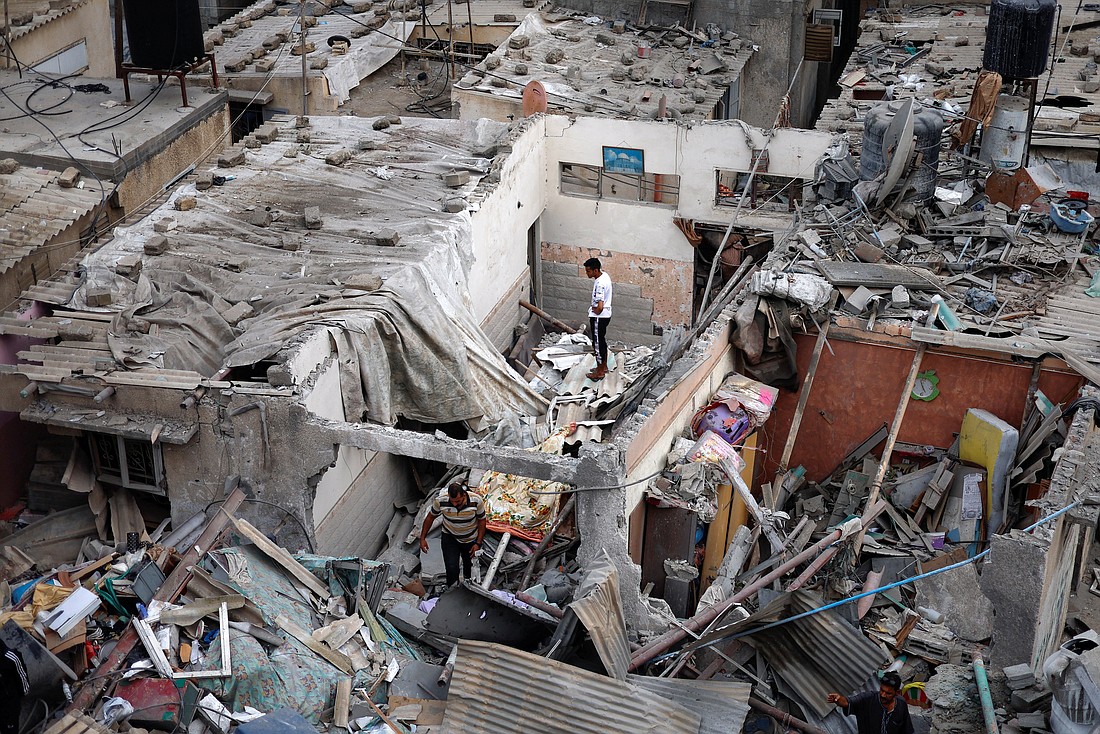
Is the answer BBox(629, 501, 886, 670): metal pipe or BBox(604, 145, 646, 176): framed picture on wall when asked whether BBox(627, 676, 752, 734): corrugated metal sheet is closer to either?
BBox(629, 501, 886, 670): metal pipe

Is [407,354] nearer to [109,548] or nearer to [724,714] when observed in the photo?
[109,548]

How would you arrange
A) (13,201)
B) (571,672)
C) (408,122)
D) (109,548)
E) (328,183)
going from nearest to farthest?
(571,672)
(109,548)
(13,201)
(328,183)
(408,122)

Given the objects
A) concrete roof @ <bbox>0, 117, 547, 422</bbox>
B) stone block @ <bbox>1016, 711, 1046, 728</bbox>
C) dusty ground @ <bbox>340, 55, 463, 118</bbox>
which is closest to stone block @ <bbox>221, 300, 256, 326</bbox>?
concrete roof @ <bbox>0, 117, 547, 422</bbox>

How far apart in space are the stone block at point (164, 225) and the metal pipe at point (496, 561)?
648 cm

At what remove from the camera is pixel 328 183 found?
19.8 meters

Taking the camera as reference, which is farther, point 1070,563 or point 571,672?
point 1070,563

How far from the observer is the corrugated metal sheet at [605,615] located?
484 inches

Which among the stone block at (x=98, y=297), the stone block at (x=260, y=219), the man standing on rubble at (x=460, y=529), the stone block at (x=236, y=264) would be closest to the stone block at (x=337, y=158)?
the stone block at (x=260, y=219)

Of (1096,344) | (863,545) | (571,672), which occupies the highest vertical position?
(1096,344)

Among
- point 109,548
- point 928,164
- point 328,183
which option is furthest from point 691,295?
point 109,548

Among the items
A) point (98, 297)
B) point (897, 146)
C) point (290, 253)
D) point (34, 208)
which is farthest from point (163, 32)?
point (897, 146)

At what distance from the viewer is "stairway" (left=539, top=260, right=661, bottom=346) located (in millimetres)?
22609

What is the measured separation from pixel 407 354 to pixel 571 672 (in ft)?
18.0

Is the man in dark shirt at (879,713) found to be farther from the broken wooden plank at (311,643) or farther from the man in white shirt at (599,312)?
the man in white shirt at (599,312)
